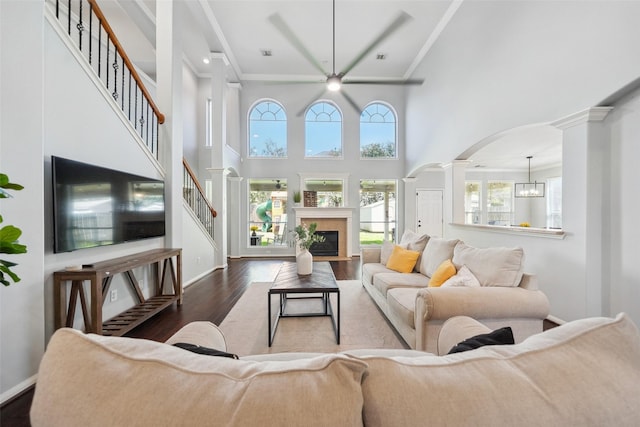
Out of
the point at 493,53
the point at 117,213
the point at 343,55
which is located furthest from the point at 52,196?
the point at 343,55

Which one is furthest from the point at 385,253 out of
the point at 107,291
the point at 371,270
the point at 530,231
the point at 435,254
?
the point at 107,291

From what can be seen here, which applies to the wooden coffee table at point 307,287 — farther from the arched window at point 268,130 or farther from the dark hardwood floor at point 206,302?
the arched window at point 268,130

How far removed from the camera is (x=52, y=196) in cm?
218

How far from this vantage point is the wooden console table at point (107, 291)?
222 cm

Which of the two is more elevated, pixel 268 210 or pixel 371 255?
pixel 268 210

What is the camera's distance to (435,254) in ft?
10.5

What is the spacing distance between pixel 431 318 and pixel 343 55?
634cm

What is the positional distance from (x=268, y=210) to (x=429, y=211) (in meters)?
4.71

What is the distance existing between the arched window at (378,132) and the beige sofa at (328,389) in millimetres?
7562

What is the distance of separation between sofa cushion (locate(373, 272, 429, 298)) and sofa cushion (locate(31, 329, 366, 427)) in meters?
2.58

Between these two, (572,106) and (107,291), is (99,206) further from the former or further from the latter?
(572,106)

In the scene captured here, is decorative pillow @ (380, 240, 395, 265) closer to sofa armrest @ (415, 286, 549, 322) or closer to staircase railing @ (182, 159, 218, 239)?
sofa armrest @ (415, 286, 549, 322)

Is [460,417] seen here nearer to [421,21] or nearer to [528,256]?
[528,256]

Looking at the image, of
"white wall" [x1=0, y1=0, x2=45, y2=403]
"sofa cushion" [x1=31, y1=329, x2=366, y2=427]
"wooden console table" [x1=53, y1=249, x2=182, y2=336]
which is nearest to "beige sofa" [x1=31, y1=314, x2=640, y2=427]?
"sofa cushion" [x1=31, y1=329, x2=366, y2=427]
